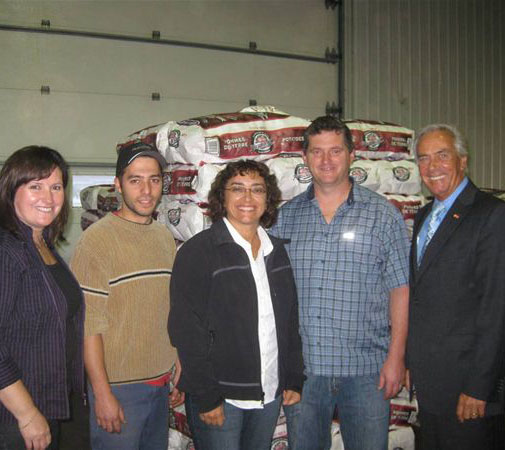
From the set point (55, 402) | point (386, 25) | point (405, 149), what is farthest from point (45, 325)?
point (386, 25)

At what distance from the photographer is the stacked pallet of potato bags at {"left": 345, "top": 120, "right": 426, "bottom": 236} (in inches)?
131

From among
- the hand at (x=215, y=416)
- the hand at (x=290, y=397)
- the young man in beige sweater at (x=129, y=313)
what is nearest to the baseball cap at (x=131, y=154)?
the young man in beige sweater at (x=129, y=313)

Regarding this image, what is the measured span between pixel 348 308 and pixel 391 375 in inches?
14.7

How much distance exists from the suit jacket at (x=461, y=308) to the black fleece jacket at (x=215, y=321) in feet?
2.54

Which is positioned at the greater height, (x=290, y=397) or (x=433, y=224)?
(x=433, y=224)

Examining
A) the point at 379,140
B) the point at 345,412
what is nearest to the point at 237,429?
the point at 345,412

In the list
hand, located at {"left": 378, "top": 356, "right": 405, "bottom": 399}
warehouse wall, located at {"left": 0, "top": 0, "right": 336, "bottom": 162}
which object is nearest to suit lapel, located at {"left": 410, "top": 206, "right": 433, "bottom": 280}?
hand, located at {"left": 378, "top": 356, "right": 405, "bottom": 399}

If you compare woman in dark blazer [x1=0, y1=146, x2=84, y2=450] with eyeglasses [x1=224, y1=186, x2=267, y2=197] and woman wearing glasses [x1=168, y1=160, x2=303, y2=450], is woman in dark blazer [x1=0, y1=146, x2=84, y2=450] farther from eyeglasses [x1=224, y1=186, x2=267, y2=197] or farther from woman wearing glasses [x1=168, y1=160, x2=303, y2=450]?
eyeglasses [x1=224, y1=186, x2=267, y2=197]

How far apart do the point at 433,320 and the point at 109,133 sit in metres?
5.02

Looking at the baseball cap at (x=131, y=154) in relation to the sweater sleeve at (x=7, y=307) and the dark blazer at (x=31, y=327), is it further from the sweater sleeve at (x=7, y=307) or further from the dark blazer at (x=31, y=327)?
the sweater sleeve at (x=7, y=307)

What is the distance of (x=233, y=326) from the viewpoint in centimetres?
190

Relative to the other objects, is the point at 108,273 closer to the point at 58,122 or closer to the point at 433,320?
the point at 433,320

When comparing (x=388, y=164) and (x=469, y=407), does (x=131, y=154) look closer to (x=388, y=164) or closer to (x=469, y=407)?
(x=469, y=407)

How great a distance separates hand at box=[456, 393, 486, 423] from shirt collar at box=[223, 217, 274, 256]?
1025 mm
